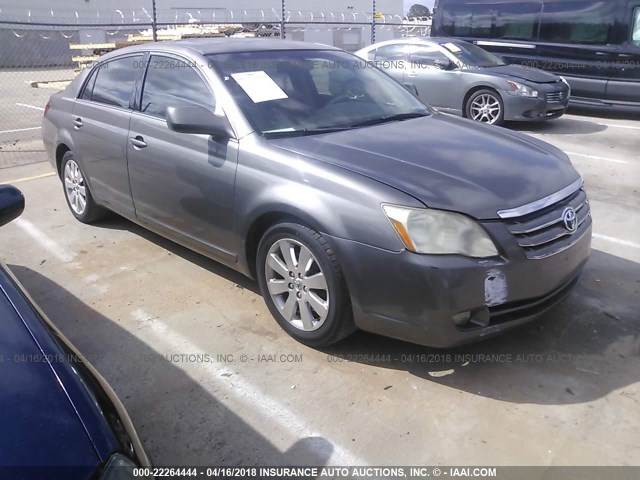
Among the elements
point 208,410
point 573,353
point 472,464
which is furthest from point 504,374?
point 208,410

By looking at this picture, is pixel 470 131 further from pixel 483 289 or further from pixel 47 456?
pixel 47 456

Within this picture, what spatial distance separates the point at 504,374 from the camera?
10.3 feet

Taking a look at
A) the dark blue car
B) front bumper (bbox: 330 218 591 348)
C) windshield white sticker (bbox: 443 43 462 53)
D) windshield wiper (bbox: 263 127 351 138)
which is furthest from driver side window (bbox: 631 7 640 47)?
the dark blue car

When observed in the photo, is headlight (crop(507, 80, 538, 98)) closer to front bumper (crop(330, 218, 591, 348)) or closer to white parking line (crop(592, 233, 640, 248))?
white parking line (crop(592, 233, 640, 248))

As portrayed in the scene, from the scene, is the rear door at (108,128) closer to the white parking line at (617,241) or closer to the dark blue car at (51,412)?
the dark blue car at (51,412)

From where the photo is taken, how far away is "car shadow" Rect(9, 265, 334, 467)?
264 cm

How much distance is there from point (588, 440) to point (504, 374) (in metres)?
0.57

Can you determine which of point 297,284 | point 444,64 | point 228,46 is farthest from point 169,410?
point 444,64

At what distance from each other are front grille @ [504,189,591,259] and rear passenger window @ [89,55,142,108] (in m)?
3.08

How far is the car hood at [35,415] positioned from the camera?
1.58m

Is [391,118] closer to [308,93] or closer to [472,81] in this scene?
[308,93]

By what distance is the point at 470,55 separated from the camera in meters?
10.1

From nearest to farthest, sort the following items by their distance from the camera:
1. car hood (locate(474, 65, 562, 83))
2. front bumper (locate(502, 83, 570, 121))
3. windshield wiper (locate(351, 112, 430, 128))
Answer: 1. windshield wiper (locate(351, 112, 430, 128))
2. front bumper (locate(502, 83, 570, 121))
3. car hood (locate(474, 65, 562, 83))

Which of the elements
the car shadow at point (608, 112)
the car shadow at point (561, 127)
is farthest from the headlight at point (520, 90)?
the car shadow at point (608, 112)
